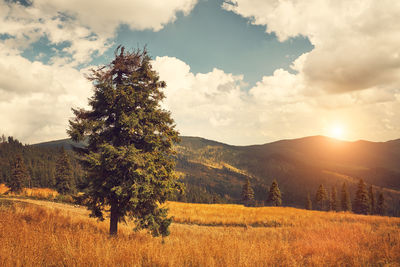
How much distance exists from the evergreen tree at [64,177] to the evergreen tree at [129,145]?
48.8 metres

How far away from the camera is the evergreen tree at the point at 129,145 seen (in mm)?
8023

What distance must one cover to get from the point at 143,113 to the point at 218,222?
12951 millimetres

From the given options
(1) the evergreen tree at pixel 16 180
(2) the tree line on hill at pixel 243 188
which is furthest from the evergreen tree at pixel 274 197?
(1) the evergreen tree at pixel 16 180

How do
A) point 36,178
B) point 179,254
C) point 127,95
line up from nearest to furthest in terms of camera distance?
point 179,254
point 127,95
point 36,178

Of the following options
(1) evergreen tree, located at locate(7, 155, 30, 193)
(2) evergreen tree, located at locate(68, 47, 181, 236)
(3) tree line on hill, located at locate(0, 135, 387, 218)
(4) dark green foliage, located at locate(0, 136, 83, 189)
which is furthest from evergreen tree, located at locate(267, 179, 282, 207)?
(1) evergreen tree, located at locate(7, 155, 30, 193)

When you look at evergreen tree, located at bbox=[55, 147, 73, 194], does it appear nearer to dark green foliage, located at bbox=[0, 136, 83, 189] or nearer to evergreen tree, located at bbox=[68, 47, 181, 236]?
dark green foliage, located at bbox=[0, 136, 83, 189]

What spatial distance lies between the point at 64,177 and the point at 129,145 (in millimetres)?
51545

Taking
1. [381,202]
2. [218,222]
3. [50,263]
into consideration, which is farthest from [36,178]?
[381,202]

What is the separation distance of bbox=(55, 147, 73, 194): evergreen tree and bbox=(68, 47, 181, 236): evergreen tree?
48848 mm

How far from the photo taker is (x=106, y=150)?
8.00 meters

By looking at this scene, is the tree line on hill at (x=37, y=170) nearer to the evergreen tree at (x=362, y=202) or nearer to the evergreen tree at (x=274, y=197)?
the evergreen tree at (x=274, y=197)

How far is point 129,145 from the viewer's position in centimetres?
844

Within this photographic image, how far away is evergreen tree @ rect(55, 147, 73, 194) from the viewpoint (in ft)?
159

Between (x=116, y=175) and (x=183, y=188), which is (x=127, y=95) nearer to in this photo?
(x=116, y=175)
